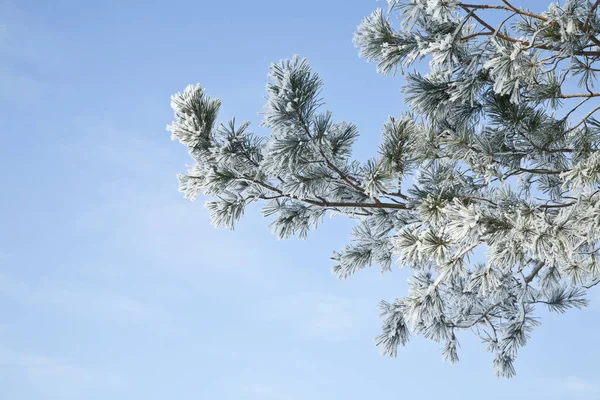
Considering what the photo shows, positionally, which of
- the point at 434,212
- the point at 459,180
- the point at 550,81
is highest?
the point at 550,81

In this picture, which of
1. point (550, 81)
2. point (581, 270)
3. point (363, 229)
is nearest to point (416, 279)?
point (363, 229)

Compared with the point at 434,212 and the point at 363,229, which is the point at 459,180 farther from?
the point at 363,229

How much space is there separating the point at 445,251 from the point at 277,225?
919mm

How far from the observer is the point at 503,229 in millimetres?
2482

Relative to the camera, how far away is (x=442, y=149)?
2959 mm

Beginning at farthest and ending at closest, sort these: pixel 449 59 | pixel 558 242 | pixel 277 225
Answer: pixel 277 225 → pixel 449 59 → pixel 558 242

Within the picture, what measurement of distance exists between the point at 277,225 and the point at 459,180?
0.88 m

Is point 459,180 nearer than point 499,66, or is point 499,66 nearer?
point 499,66

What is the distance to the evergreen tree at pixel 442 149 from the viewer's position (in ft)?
7.97

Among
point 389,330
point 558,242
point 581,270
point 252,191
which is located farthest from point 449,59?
point 389,330

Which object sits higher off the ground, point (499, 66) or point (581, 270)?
point (499, 66)

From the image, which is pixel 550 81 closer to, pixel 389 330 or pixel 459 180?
pixel 459 180

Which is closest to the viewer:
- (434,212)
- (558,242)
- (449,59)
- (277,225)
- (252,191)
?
(558,242)

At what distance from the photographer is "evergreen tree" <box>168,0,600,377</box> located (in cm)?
243
